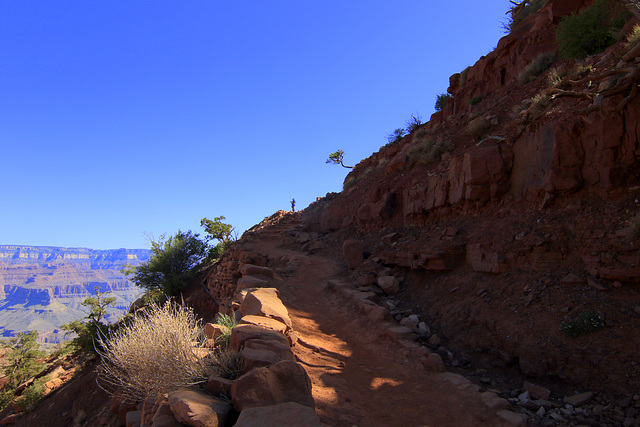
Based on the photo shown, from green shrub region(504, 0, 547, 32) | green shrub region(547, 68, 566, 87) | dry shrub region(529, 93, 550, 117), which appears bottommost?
dry shrub region(529, 93, 550, 117)

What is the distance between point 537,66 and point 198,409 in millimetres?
14413

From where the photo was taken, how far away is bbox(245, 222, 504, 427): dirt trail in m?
4.19

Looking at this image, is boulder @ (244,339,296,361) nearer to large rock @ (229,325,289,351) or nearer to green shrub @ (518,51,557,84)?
large rock @ (229,325,289,351)

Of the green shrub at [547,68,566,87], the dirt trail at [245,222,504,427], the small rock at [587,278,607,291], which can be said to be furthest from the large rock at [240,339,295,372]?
the green shrub at [547,68,566,87]

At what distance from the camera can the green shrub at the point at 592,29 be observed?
9555 mm

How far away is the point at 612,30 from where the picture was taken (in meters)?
9.23

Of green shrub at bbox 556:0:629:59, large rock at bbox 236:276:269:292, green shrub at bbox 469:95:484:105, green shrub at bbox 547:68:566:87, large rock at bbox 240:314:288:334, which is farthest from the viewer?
green shrub at bbox 469:95:484:105

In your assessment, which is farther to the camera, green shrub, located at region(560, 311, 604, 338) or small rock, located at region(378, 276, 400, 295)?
small rock, located at region(378, 276, 400, 295)

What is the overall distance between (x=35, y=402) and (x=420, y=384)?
1619cm

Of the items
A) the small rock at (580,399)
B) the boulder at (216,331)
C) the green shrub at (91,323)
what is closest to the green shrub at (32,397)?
the green shrub at (91,323)

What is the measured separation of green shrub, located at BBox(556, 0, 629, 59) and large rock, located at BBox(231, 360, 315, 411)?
11.8 meters

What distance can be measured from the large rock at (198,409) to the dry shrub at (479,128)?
38.5ft

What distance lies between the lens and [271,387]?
321 centimetres

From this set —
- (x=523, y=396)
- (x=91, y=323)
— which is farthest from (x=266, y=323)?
→ (x=91, y=323)
